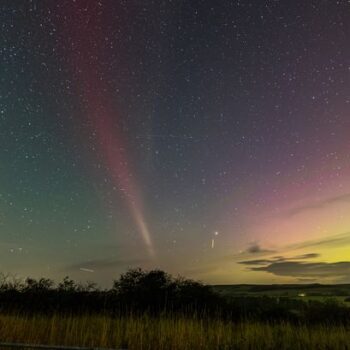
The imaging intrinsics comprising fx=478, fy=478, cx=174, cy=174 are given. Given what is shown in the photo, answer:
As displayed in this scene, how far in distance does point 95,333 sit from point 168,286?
816 inches

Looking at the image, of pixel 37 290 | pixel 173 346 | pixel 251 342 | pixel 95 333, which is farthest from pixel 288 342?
pixel 37 290

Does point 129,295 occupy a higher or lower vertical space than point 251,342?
higher

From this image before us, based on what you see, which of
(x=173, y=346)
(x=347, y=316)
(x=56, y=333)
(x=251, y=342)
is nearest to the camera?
(x=173, y=346)

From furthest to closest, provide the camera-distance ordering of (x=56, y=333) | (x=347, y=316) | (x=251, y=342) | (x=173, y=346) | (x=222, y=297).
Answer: (x=222, y=297) → (x=347, y=316) → (x=251, y=342) → (x=56, y=333) → (x=173, y=346)

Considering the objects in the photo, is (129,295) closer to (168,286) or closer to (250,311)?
(168,286)

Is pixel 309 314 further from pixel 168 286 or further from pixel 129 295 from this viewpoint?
pixel 129 295

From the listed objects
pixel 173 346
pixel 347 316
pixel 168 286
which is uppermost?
pixel 168 286

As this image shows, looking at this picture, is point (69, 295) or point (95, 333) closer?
point (95, 333)

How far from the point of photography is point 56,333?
1761 centimetres

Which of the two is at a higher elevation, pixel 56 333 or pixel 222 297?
pixel 222 297

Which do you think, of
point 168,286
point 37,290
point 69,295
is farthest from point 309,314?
point 37,290

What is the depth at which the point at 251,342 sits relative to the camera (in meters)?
19.0

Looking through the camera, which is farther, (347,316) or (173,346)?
(347,316)

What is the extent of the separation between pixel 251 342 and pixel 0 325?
32.1 feet
